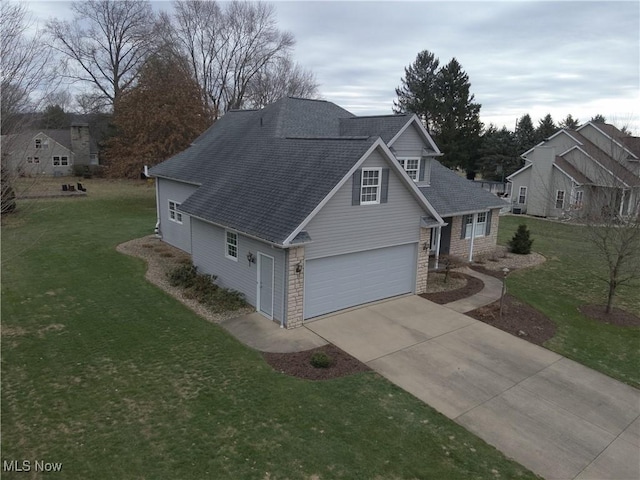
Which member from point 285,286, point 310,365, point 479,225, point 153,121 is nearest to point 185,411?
point 310,365

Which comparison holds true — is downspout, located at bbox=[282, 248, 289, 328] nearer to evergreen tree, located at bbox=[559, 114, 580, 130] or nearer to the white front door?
the white front door

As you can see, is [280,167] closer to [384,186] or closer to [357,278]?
[384,186]

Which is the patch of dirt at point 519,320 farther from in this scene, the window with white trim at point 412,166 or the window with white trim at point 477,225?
the window with white trim at point 412,166

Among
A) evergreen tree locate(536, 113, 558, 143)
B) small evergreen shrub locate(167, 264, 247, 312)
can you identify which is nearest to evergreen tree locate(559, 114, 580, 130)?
evergreen tree locate(536, 113, 558, 143)

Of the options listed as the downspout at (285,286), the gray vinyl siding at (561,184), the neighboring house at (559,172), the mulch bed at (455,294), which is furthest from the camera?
the gray vinyl siding at (561,184)

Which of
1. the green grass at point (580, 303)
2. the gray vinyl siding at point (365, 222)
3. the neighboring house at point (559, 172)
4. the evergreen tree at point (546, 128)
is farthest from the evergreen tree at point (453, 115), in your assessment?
the gray vinyl siding at point (365, 222)

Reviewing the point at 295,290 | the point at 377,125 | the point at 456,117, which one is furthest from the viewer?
the point at 456,117
